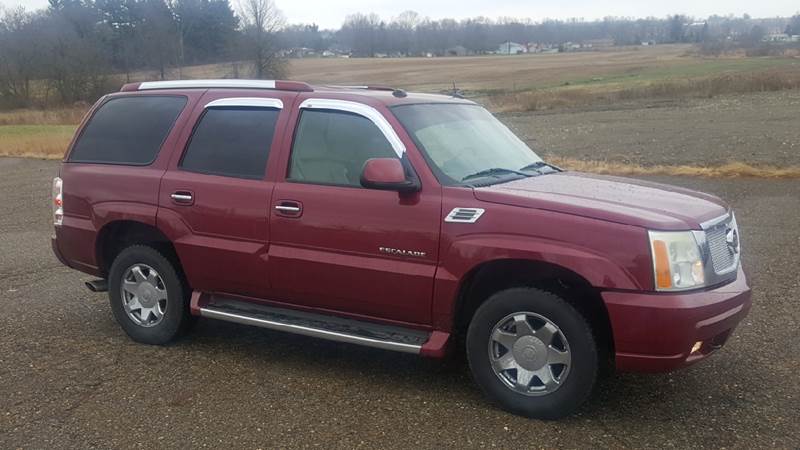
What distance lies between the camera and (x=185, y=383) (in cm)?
488

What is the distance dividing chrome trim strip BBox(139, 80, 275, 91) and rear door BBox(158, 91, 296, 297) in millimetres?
106

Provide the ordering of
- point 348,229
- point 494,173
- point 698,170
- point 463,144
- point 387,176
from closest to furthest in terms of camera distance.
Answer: point 387,176 → point 348,229 → point 494,173 → point 463,144 → point 698,170

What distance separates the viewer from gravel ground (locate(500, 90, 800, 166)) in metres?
16.6

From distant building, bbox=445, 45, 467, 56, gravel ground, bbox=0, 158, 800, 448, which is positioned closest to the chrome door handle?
gravel ground, bbox=0, 158, 800, 448

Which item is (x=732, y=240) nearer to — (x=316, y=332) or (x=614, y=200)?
(x=614, y=200)

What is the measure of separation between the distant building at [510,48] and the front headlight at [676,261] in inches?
5001

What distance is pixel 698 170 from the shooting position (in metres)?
13.9

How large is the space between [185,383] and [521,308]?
2.23 metres

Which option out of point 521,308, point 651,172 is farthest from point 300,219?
point 651,172

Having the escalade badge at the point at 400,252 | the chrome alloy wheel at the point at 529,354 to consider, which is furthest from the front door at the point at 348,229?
the chrome alloy wheel at the point at 529,354

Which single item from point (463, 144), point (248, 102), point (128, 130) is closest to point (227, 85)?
point (248, 102)

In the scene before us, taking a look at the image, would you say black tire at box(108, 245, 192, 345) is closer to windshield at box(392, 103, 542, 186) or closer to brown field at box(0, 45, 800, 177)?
windshield at box(392, 103, 542, 186)

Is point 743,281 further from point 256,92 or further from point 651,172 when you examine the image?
point 651,172

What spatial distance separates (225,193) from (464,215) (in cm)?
172
